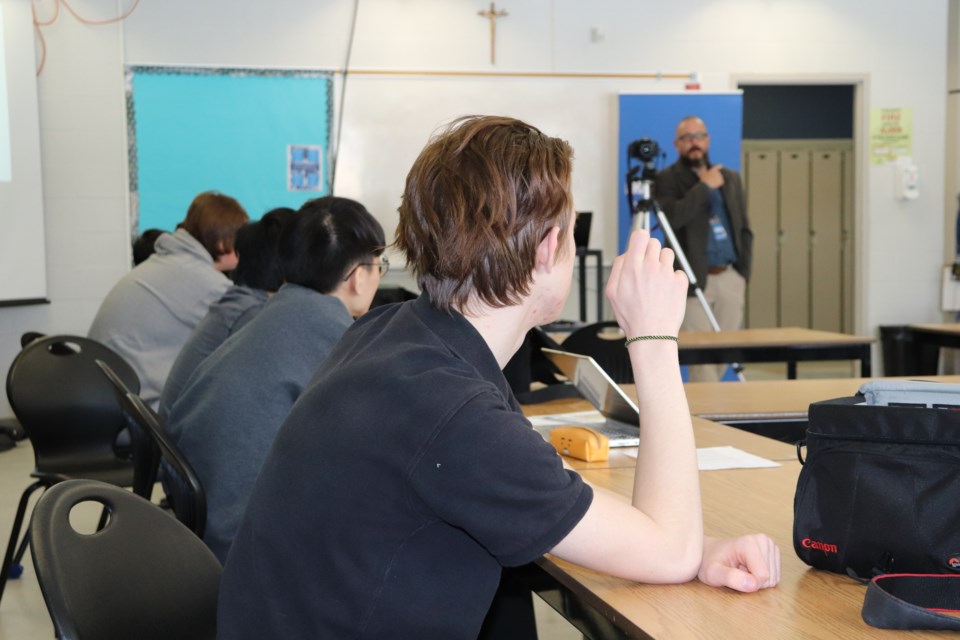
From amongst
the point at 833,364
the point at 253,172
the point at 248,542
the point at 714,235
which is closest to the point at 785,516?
the point at 248,542

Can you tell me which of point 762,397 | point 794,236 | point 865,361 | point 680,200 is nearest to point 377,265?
point 762,397

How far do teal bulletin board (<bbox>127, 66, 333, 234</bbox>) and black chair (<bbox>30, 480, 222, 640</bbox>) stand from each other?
17.4 feet

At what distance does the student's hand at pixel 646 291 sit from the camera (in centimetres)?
115

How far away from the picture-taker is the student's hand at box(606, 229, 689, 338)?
1151 millimetres

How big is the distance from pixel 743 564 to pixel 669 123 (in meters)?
5.80

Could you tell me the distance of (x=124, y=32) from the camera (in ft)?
20.1

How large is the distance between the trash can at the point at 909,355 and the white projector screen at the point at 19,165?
4.93 meters

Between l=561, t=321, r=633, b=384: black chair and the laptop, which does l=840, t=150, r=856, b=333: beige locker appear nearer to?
l=561, t=321, r=633, b=384: black chair

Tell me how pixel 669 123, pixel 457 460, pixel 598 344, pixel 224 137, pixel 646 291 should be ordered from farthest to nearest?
pixel 669 123 → pixel 224 137 → pixel 598 344 → pixel 646 291 → pixel 457 460

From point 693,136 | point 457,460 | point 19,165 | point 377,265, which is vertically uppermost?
point 693,136

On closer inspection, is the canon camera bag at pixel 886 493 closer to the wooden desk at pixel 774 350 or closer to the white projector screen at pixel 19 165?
the wooden desk at pixel 774 350

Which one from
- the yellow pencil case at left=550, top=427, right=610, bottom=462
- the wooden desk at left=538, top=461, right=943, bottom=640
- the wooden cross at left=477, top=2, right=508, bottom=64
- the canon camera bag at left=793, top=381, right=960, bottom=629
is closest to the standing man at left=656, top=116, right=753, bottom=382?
the wooden cross at left=477, top=2, right=508, bottom=64

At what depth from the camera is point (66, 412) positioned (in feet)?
9.68

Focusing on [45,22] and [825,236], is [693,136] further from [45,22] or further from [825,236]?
[45,22]
